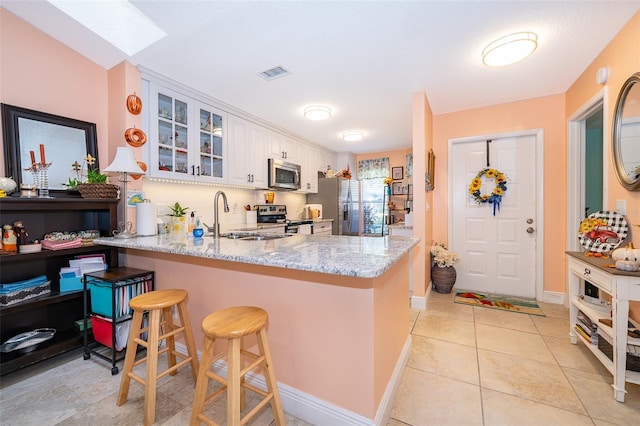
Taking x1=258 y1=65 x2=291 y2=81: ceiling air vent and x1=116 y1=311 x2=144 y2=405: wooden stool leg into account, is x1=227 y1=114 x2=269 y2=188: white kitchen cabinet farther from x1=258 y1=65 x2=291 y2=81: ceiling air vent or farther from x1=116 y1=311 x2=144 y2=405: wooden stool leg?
x1=116 y1=311 x2=144 y2=405: wooden stool leg

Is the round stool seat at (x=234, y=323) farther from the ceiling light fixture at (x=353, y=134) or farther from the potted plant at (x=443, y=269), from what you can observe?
the ceiling light fixture at (x=353, y=134)

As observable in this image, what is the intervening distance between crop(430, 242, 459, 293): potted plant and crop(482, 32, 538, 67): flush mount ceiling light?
2141 mm

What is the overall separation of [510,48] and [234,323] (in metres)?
2.64

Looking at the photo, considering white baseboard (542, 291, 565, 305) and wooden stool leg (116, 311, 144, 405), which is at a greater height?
wooden stool leg (116, 311, 144, 405)

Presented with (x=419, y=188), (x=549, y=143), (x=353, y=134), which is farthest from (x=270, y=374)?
(x=549, y=143)

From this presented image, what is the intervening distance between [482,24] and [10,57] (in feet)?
11.0

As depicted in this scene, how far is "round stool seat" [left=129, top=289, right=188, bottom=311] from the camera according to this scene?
4.77ft

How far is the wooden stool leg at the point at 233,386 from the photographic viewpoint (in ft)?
3.58

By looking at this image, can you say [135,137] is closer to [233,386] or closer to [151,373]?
[151,373]

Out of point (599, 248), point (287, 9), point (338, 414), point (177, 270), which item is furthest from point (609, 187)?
point (177, 270)

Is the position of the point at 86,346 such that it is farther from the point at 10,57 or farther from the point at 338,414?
the point at 10,57

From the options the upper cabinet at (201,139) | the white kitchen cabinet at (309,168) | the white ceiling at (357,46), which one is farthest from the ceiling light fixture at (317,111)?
the white kitchen cabinet at (309,168)

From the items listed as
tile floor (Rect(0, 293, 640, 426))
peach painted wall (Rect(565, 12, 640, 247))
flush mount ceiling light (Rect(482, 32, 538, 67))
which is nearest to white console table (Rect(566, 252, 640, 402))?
tile floor (Rect(0, 293, 640, 426))

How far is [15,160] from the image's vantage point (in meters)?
1.89
